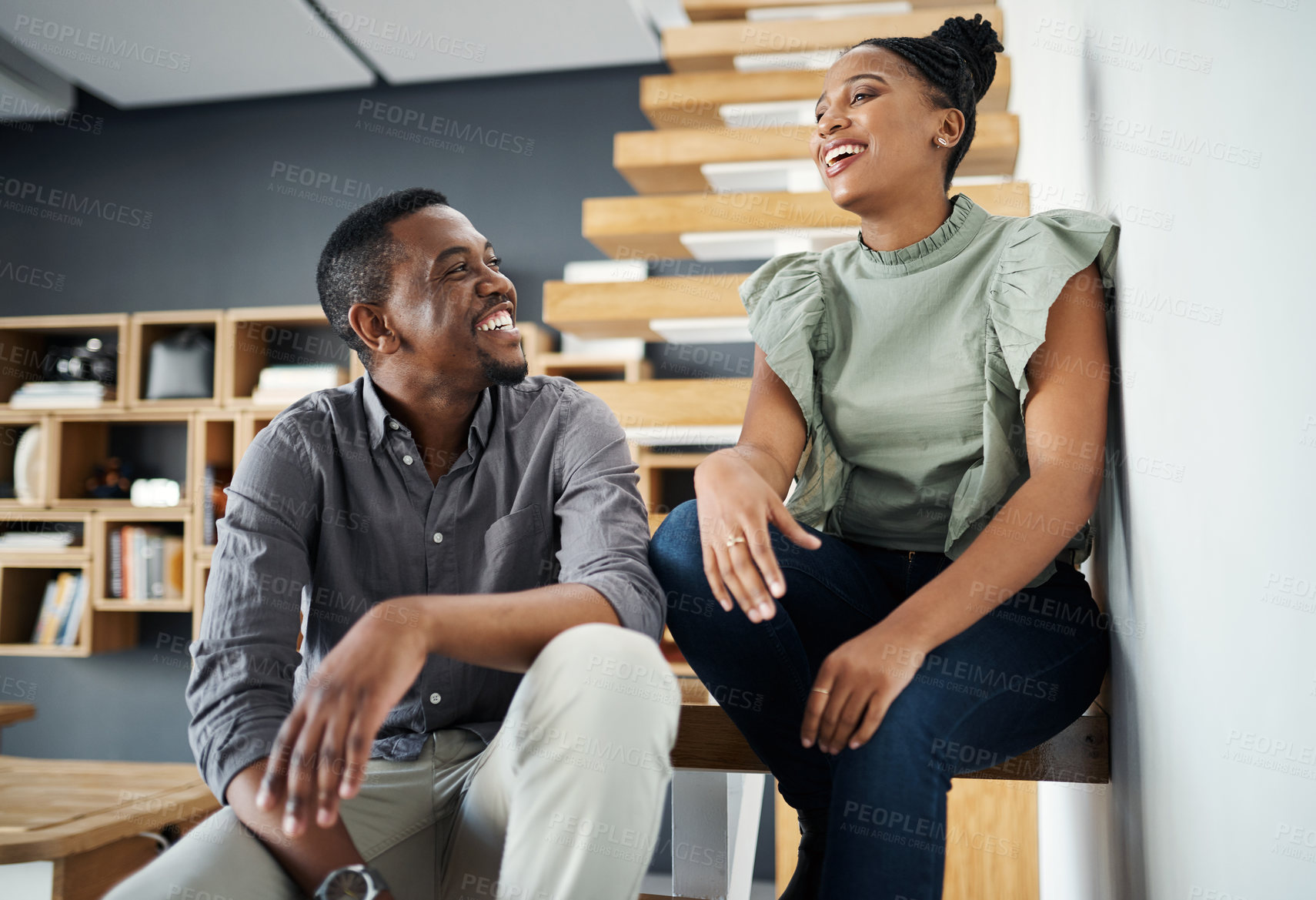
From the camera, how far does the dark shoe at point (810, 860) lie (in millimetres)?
1160

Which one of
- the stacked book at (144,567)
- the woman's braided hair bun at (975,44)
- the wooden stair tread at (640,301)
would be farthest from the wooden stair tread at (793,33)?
the stacked book at (144,567)

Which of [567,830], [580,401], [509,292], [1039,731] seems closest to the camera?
[567,830]

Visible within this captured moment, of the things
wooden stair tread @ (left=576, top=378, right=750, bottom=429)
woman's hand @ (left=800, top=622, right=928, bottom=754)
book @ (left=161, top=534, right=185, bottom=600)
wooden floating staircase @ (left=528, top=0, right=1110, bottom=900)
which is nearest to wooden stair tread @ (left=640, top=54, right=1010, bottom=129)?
wooden floating staircase @ (left=528, top=0, right=1110, bottom=900)

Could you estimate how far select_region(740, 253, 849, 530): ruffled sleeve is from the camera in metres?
1.27

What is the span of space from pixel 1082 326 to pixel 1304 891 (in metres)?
0.63

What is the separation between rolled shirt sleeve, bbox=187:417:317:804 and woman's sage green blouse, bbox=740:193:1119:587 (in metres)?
0.62

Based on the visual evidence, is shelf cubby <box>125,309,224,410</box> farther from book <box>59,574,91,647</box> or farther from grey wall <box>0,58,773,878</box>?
book <box>59,574,91,647</box>

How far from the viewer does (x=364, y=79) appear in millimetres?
3943

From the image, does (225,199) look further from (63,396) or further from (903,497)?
(903,497)

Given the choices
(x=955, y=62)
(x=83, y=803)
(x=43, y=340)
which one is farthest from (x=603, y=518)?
(x=43, y=340)

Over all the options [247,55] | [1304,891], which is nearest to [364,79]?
[247,55]

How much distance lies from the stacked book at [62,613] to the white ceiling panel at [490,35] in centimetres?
228

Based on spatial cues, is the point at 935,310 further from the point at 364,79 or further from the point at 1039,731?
the point at 364,79

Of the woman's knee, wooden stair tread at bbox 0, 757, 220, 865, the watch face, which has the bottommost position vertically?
wooden stair tread at bbox 0, 757, 220, 865
